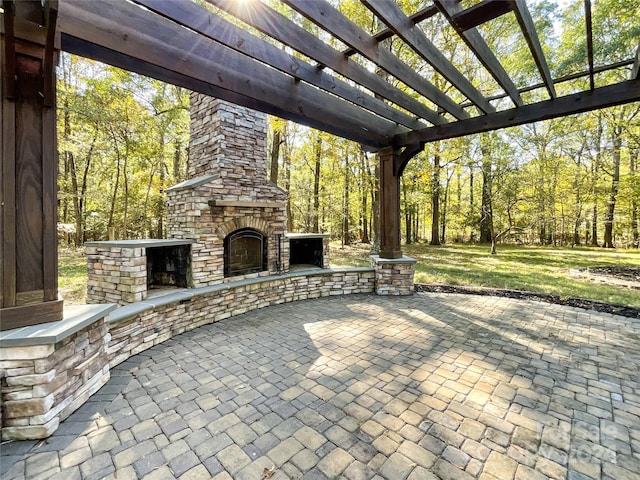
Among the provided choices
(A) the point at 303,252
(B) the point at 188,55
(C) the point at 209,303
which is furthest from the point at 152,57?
(A) the point at 303,252

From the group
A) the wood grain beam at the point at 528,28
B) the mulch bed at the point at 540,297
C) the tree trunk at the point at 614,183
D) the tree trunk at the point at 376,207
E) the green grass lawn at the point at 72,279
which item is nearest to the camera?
the wood grain beam at the point at 528,28

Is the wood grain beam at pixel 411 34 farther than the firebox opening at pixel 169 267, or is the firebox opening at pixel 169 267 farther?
the firebox opening at pixel 169 267

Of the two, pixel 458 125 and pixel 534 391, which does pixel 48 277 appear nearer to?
pixel 534 391

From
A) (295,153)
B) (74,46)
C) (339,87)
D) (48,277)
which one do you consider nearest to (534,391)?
(339,87)

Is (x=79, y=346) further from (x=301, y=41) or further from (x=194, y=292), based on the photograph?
(x=301, y=41)

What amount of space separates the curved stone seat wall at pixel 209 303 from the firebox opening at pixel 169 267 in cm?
47

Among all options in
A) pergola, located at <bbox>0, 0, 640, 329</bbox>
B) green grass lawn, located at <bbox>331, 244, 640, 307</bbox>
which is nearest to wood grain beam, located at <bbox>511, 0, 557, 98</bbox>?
pergola, located at <bbox>0, 0, 640, 329</bbox>

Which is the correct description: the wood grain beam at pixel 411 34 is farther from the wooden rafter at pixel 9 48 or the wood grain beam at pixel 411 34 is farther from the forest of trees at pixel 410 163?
the forest of trees at pixel 410 163

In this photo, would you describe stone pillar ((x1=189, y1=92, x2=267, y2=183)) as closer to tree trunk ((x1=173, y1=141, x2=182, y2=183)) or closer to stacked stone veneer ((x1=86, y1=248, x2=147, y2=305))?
stacked stone veneer ((x1=86, y1=248, x2=147, y2=305))

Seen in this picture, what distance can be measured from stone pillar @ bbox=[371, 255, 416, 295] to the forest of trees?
165 inches

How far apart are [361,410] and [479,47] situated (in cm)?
329

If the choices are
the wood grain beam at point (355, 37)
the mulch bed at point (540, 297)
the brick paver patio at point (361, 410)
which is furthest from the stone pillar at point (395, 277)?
the wood grain beam at point (355, 37)

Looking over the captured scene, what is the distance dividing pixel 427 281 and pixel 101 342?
20.8 ft

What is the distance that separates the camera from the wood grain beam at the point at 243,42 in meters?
1.98
